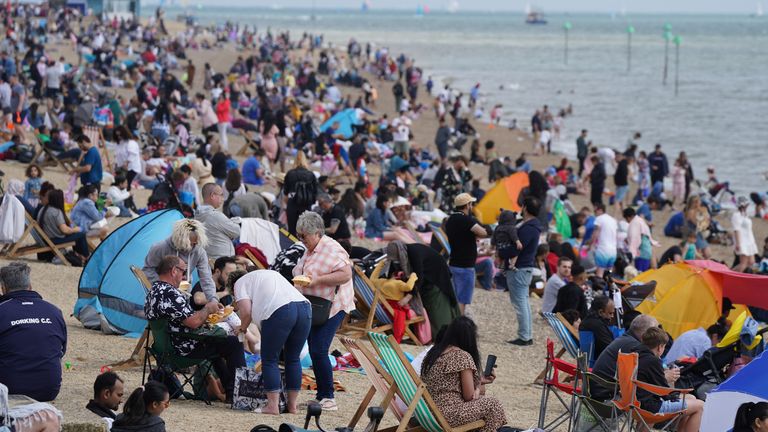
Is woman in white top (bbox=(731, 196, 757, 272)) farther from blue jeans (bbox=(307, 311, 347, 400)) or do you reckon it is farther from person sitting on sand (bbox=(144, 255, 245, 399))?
person sitting on sand (bbox=(144, 255, 245, 399))

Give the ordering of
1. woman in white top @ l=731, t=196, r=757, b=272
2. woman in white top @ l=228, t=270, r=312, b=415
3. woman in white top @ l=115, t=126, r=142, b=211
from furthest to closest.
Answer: woman in white top @ l=115, t=126, r=142, b=211, woman in white top @ l=731, t=196, r=757, b=272, woman in white top @ l=228, t=270, r=312, b=415

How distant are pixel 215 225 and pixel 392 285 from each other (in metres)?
1.60

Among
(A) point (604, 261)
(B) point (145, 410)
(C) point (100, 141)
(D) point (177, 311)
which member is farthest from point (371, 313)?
(C) point (100, 141)

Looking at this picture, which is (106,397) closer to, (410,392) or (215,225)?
(410,392)

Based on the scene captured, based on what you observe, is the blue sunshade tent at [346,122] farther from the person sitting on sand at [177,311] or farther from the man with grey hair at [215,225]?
the person sitting on sand at [177,311]

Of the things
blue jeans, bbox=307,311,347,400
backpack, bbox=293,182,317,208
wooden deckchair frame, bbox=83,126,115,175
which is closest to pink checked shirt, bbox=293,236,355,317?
blue jeans, bbox=307,311,347,400

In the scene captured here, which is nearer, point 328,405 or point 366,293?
point 328,405

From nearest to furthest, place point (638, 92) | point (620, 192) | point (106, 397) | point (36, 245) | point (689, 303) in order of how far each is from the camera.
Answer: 1. point (106, 397)
2. point (689, 303)
3. point (36, 245)
4. point (620, 192)
5. point (638, 92)

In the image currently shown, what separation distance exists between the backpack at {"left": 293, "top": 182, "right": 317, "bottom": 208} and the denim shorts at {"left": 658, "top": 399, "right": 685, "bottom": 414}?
19.6 feet

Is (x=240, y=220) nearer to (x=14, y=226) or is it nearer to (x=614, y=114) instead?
(x=14, y=226)

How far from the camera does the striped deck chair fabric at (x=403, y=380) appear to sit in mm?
6375

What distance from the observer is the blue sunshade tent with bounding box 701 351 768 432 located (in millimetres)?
6832

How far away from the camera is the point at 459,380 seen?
6410 millimetres

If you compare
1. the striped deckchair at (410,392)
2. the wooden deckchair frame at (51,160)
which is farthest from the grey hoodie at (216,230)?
the wooden deckchair frame at (51,160)
